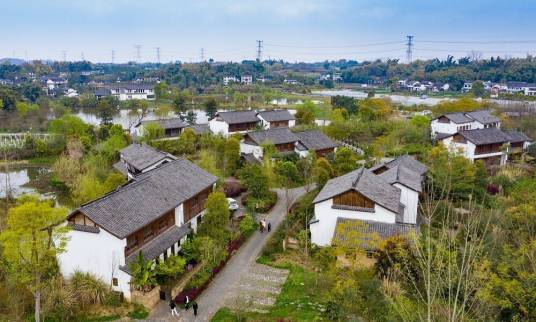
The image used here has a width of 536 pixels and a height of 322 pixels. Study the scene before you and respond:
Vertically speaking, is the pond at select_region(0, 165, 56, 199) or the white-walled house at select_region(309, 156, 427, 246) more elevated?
the white-walled house at select_region(309, 156, 427, 246)

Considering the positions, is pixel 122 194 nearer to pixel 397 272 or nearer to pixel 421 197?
pixel 397 272

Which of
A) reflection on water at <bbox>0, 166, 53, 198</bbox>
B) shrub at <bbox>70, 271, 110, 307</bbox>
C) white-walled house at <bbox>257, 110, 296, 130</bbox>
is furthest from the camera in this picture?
white-walled house at <bbox>257, 110, 296, 130</bbox>

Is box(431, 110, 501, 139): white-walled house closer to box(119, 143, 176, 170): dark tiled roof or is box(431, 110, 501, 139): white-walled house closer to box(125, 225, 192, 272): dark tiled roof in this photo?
box(119, 143, 176, 170): dark tiled roof

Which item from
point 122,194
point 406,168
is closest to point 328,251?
point 122,194

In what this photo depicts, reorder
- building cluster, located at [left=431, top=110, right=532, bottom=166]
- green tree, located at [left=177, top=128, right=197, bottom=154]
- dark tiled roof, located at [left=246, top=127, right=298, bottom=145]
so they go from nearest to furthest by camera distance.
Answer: building cluster, located at [left=431, top=110, right=532, bottom=166]
dark tiled roof, located at [left=246, top=127, right=298, bottom=145]
green tree, located at [left=177, top=128, right=197, bottom=154]

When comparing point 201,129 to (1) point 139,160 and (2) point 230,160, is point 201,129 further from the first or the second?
(1) point 139,160

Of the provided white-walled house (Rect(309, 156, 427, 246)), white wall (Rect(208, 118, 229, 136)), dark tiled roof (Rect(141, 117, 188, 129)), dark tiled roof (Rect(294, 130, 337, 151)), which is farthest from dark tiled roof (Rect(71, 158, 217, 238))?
dark tiled roof (Rect(141, 117, 188, 129))

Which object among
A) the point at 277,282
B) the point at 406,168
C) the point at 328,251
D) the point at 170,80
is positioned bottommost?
the point at 277,282
